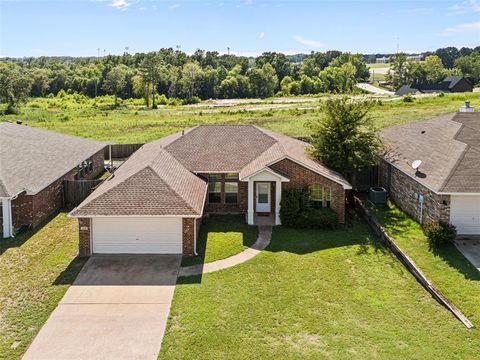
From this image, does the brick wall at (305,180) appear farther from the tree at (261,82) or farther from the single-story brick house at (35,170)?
the tree at (261,82)

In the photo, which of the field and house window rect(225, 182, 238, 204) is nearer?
house window rect(225, 182, 238, 204)

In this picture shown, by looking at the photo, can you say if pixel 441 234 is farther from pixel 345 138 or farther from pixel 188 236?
pixel 188 236

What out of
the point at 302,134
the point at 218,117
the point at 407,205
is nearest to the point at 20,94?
the point at 218,117

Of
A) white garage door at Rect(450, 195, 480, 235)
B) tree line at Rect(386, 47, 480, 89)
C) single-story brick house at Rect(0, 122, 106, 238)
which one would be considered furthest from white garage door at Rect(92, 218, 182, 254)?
tree line at Rect(386, 47, 480, 89)

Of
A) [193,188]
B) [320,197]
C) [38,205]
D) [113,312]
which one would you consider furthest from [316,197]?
[38,205]

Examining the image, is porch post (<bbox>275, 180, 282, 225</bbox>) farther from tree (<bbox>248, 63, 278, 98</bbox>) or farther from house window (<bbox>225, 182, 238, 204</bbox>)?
tree (<bbox>248, 63, 278, 98</bbox>)

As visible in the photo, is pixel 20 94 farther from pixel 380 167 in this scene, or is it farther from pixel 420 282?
pixel 420 282
